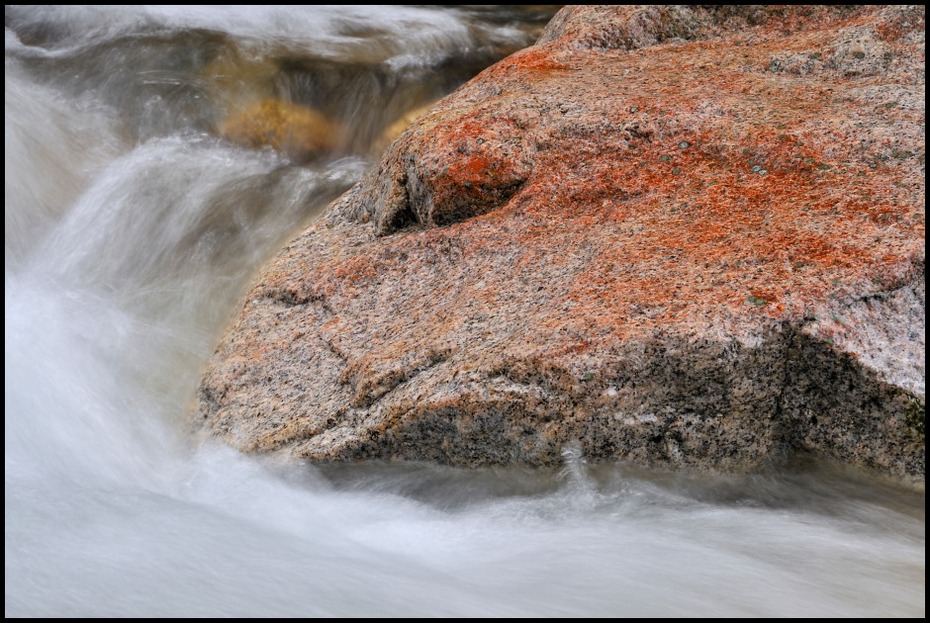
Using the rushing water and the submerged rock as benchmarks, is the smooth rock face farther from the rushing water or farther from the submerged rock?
the submerged rock

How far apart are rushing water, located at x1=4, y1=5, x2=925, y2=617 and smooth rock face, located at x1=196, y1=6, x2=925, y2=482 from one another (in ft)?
0.86

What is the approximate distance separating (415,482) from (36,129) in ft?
25.5

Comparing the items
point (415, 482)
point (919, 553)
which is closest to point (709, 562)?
point (919, 553)

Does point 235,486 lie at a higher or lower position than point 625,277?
lower

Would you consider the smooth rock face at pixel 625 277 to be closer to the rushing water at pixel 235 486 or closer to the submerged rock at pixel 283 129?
the rushing water at pixel 235 486

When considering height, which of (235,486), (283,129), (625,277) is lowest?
(235,486)

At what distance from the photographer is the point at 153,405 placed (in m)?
6.64

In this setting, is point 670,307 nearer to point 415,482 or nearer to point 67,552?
point 415,482

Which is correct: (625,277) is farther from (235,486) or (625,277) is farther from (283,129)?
(283,129)

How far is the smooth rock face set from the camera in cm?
463

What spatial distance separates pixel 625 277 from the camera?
5.05 m

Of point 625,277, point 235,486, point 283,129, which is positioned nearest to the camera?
point 625,277

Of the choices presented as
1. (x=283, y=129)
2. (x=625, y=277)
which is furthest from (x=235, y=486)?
(x=283, y=129)

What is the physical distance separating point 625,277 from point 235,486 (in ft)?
8.64
